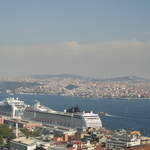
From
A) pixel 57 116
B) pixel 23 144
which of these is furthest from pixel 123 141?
pixel 57 116

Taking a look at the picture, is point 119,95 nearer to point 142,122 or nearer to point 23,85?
point 23,85

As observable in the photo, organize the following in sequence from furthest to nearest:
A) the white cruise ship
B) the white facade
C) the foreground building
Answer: the white cruise ship < the foreground building < the white facade

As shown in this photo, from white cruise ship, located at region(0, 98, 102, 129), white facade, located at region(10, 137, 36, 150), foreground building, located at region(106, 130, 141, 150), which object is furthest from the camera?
white cruise ship, located at region(0, 98, 102, 129)

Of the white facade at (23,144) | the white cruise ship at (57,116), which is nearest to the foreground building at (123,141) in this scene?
the white facade at (23,144)

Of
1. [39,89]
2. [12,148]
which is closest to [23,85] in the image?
[39,89]

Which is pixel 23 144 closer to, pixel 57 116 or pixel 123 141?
pixel 123 141

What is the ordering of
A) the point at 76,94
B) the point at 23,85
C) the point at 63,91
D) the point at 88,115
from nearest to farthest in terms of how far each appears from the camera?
the point at 88,115 → the point at 76,94 → the point at 63,91 → the point at 23,85

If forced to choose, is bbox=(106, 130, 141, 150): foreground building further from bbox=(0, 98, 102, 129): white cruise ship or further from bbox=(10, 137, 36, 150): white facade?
bbox=(0, 98, 102, 129): white cruise ship

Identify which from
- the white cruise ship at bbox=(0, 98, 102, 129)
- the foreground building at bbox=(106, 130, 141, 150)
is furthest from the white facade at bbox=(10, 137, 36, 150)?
the white cruise ship at bbox=(0, 98, 102, 129)

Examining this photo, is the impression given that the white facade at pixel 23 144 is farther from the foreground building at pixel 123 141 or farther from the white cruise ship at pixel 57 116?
the white cruise ship at pixel 57 116
